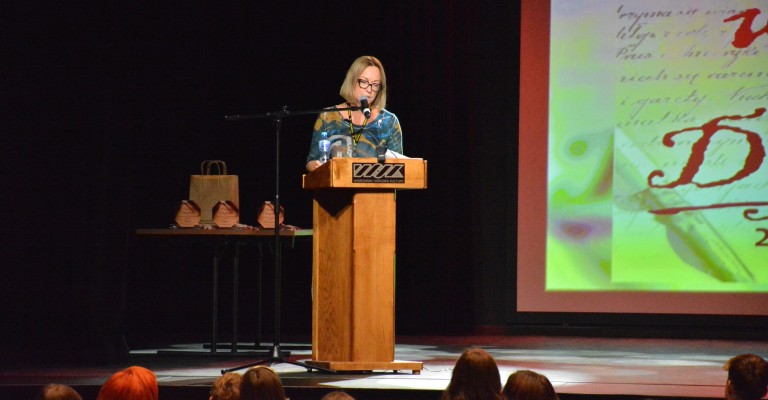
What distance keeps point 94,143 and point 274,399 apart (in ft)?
9.84

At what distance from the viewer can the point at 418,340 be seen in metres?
6.27

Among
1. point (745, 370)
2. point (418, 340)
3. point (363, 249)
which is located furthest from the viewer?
point (418, 340)

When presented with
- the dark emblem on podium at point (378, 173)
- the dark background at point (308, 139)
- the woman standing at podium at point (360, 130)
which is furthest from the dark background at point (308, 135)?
the dark emblem on podium at point (378, 173)

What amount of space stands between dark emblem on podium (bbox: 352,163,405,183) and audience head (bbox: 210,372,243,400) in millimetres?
1555

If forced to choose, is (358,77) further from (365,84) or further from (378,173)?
(378,173)

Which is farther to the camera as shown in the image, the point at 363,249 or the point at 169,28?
the point at 169,28

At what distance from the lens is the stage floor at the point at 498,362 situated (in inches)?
163

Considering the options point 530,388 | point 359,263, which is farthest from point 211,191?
point 530,388

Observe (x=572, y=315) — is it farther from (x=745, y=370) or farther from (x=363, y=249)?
(x=745, y=370)

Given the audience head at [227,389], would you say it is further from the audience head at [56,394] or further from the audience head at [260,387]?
the audience head at [56,394]

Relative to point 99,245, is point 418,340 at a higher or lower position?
lower

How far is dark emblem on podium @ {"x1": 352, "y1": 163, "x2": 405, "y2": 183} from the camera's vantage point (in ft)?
14.1

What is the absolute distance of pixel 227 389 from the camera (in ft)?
9.28

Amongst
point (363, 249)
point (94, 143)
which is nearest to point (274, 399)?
point (363, 249)
